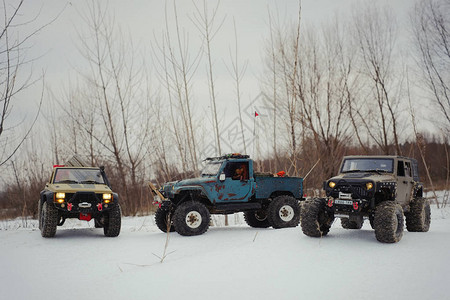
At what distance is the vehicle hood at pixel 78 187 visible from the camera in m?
7.51

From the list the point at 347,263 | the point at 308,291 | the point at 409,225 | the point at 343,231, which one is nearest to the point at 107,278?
the point at 308,291

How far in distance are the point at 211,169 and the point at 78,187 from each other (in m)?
2.79

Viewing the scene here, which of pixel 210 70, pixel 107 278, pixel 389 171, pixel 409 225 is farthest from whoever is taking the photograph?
pixel 210 70

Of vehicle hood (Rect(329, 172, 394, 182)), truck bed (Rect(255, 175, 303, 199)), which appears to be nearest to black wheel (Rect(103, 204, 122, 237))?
truck bed (Rect(255, 175, 303, 199))

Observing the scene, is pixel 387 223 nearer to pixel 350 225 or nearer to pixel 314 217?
pixel 314 217

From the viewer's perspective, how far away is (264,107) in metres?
11.2

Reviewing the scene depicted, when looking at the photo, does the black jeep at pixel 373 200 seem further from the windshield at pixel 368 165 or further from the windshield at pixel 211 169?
the windshield at pixel 211 169

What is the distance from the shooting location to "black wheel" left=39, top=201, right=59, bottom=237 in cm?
739

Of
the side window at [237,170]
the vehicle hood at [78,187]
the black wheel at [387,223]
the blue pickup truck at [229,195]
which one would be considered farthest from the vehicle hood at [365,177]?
the vehicle hood at [78,187]

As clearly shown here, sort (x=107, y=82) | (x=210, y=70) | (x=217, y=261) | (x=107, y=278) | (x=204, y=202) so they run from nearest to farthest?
(x=107, y=278)
(x=217, y=261)
(x=204, y=202)
(x=210, y=70)
(x=107, y=82)

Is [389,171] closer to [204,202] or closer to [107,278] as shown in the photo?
[204,202]

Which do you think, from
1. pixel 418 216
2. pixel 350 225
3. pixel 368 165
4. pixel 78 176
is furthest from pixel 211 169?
pixel 418 216

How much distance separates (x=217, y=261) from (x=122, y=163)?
34.9 feet

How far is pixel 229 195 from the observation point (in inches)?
324
